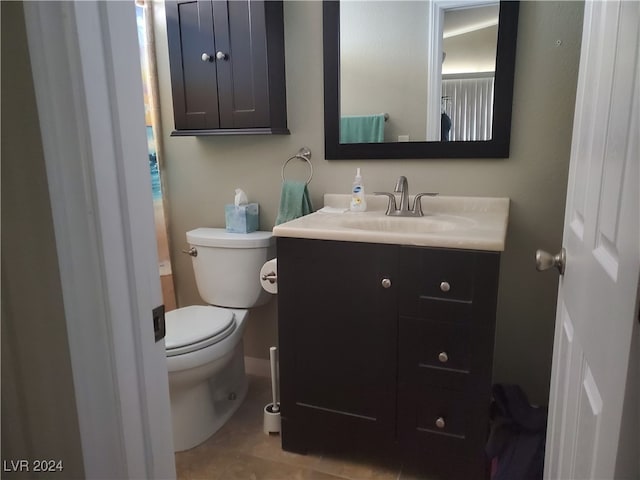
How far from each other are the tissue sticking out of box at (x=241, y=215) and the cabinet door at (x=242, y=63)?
1.10 ft

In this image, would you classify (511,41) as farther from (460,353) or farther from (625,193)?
(625,193)

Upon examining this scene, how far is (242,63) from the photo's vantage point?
1792mm

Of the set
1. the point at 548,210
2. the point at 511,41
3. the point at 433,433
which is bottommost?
the point at 433,433

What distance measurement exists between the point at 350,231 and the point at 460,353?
506mm

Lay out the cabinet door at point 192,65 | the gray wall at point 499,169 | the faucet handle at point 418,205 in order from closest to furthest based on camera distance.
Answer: the gray wall at point 499,169 → the faucet handle at point 418,205 → the cabinet door at point 192,65

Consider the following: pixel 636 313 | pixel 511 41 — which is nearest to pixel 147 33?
pixel 511 41

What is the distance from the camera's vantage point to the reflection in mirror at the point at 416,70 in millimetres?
1628

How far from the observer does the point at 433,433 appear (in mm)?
1460

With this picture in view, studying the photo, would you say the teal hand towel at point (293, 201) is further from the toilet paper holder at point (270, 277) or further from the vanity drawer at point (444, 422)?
the vanity drawer at point (444, 422)

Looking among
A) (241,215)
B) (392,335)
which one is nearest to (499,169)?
(392,335)

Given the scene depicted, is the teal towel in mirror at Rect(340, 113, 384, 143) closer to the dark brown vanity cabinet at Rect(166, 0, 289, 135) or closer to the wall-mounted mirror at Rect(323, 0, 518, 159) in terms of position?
the wall-mounted mirror at Rect(323, 0, 518, 159)

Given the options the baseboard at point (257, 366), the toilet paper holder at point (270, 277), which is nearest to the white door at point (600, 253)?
the toilet paper holder at point (270, 277)

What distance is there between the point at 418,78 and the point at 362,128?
290 mm

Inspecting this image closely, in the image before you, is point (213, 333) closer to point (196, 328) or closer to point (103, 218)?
point (196, 328)
